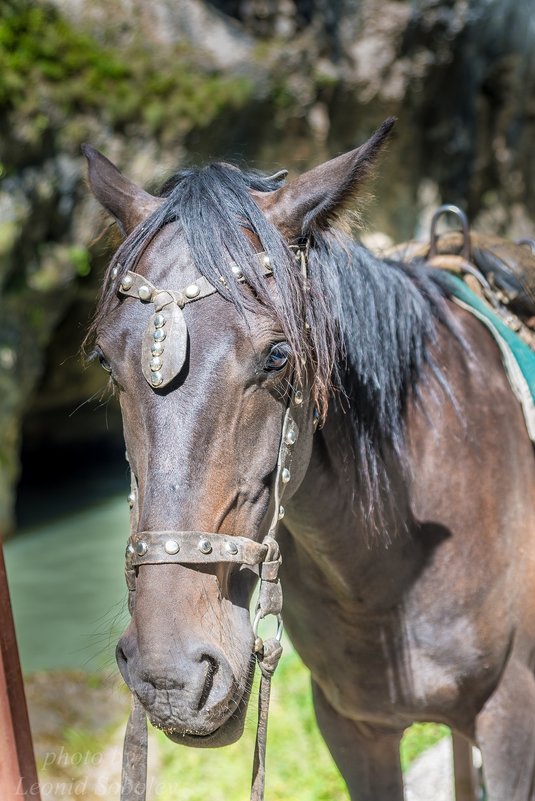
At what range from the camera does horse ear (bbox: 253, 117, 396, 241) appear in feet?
5.01

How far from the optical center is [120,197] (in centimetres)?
172

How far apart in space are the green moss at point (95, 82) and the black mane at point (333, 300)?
191 inches

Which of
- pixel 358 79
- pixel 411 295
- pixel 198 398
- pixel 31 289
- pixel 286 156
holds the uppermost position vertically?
pixel 358 79

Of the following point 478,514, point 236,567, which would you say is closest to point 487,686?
point 478,514

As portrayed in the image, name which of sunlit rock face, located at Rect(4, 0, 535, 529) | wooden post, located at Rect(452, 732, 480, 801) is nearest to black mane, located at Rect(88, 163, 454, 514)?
wooden post, located at Rect(452, 732, 480, 801)

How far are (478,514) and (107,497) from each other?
7279 millimetres

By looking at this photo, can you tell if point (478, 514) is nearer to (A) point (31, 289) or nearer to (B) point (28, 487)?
(A) point (31, 289)

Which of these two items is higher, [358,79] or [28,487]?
[358,79]

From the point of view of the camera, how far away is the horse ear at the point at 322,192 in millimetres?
1527

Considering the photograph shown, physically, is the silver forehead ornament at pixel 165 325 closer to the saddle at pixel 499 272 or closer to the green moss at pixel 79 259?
the saddle at pixel 499 272

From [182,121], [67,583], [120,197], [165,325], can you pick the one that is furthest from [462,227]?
[182,121]

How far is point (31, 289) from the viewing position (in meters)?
6.55

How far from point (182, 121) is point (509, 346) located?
5283 millimetres

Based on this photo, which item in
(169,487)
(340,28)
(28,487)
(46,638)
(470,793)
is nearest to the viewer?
(169,487)
